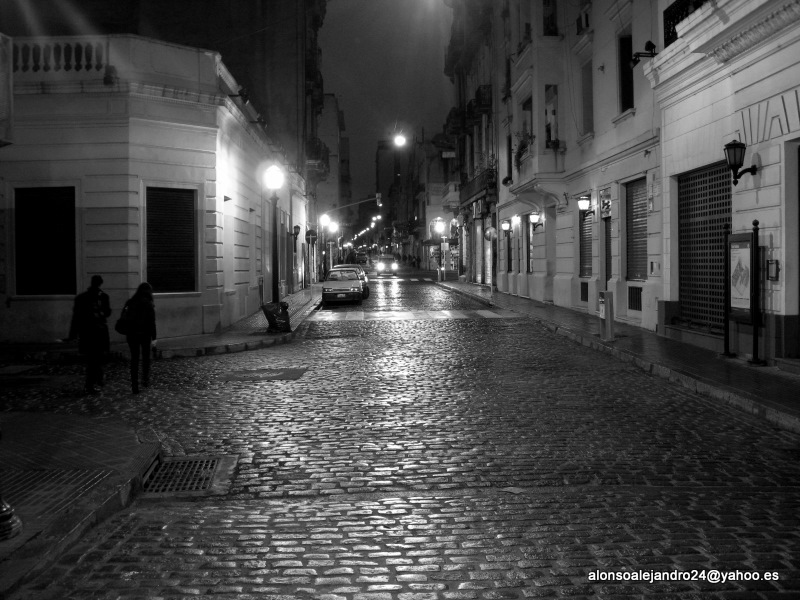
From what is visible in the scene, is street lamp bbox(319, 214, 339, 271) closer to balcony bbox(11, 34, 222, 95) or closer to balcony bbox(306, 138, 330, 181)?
balcony bbox(306, 138, 330, 181)

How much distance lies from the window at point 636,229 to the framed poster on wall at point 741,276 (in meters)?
5.96

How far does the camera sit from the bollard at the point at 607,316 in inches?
610

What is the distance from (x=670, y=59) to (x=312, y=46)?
32527mm

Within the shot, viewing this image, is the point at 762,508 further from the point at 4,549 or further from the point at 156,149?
the point at 156,149

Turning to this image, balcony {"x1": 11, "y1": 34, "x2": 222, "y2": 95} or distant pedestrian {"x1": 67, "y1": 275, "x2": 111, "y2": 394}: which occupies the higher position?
balcony {"x1": 11, "y1": 34, "x2": 222, "y2": 95}

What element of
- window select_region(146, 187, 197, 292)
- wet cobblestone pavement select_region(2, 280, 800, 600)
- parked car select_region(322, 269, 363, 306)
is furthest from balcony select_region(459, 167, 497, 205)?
wet cobblestone pavement select_region(2, 280, 800, 600)

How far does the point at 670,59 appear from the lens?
14875 millimetres

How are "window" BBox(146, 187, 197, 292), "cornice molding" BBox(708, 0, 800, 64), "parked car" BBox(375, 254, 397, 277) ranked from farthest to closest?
"parked car" BBox(375, 254, 397, 277), "window" BBox(146, 187, 197, 292), "cornice molding" BBox(708, 0, 800, 64)

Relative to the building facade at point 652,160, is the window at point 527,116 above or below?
above

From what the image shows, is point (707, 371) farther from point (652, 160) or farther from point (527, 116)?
point (527, 116)

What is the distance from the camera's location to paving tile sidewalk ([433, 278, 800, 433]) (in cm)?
879

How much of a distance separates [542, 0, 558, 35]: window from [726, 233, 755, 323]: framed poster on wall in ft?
47.9

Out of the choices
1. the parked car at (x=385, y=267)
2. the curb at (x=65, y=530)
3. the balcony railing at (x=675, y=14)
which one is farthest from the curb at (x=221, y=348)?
the parked car at (x=385, y=267)

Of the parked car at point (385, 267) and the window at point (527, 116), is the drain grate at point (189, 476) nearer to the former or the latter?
the window at point (527, 116)
